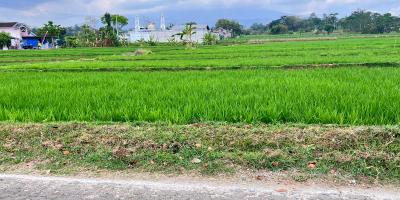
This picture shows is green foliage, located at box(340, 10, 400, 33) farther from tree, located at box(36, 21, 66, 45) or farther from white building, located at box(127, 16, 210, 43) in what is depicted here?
tree, located at box(36, 21, 66, 45)

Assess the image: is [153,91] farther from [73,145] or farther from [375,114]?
[375,114]

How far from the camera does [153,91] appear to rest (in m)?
6.03

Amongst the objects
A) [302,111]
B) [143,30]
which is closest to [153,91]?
[302,111]

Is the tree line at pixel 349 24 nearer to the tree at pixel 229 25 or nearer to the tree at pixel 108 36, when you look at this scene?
the tree at pixel 229 25

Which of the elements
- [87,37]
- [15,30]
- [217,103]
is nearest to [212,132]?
[217,103]

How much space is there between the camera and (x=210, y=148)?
3371 millimetres

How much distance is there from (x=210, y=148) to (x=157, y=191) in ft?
2.75

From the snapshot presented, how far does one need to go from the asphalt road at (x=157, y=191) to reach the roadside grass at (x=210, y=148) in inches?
10.4

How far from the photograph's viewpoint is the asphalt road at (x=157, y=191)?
99.6 inches

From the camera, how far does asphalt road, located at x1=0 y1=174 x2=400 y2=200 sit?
8.30ft

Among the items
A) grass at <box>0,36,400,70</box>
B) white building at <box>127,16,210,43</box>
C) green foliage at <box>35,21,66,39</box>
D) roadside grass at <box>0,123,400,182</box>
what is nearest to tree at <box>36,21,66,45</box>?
green foliage at <box>35,21,66,39</box>

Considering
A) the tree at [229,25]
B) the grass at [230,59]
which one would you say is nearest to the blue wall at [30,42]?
the grass at [230,59]

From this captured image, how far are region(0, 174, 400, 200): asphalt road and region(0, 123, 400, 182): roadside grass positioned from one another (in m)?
0.26

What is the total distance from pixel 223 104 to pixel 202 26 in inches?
2257
